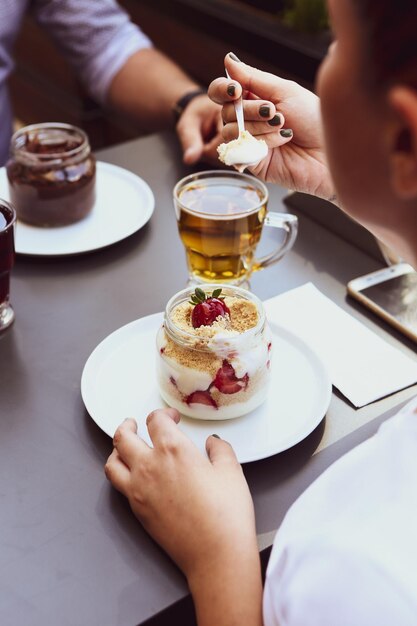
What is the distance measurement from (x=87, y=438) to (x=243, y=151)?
441 mm

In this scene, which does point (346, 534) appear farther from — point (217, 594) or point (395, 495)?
point (217, 594)

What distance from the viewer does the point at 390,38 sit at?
53 cm

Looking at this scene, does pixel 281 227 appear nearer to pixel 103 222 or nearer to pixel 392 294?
pixel 392 294

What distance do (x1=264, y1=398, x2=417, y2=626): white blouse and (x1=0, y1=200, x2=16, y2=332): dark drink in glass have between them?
1.89ft

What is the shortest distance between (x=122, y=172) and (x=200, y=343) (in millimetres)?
677

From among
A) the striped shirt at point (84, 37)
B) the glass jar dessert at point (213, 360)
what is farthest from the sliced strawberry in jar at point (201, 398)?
the striped shirt at point (84, 37)

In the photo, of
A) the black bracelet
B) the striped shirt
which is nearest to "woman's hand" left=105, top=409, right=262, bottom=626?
the black bracelet

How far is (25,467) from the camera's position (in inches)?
33.1

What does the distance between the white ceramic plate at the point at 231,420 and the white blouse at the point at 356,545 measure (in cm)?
19

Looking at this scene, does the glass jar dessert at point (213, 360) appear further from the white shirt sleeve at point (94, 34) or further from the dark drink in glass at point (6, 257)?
the white shirt sleeve at point (94, 34)

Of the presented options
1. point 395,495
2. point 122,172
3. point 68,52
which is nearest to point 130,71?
point 68,52

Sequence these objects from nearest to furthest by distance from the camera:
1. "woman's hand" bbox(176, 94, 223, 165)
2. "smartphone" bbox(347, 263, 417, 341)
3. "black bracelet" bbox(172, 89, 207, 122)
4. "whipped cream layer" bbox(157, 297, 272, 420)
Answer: "whipped cream layer" bbox(157, 297, 272, 420) < "smartphone" bbox(347, 263, 417, 341) < "woman's hand" bbox(176, 94, 223, 165) < "black bracelet" bbox(172, 89, 207, 122)

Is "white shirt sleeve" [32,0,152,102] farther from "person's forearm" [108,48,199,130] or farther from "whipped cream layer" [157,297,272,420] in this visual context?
"whipped cream layer" [157,297,272,420]

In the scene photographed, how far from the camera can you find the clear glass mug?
111 centimetres
